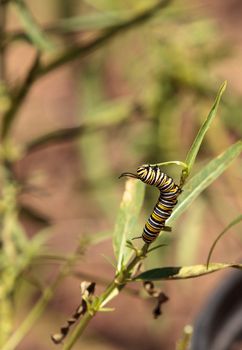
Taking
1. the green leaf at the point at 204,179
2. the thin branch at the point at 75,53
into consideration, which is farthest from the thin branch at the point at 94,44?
the green leaf at the point at 204,179

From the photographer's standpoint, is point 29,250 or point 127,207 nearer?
point 127,207

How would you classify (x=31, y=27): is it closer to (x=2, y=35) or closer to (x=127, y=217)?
(x=2, y=35)

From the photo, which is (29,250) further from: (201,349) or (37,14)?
(37,14)

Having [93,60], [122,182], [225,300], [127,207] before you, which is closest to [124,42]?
[93,60]

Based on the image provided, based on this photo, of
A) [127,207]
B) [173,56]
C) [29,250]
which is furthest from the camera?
[173,56]

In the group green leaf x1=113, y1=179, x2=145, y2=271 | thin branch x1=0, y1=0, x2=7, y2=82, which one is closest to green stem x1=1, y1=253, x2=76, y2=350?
green leaf x1=113, y1=179, x2=145, y2=271

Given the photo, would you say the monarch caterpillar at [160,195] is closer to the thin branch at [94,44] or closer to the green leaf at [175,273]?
the green leaf at [175,273]
